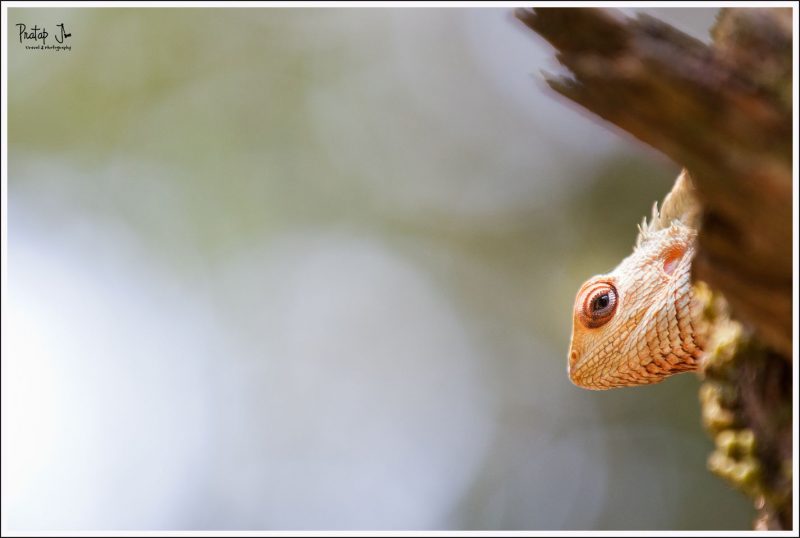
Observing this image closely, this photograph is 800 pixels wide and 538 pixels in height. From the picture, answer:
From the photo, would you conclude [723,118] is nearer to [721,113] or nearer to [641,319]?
[721,113]

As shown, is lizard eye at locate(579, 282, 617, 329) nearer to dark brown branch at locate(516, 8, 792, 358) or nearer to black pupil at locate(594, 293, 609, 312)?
black pupil at locate(594, 293, 609, 312)

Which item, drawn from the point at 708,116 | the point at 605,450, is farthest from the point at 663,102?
the point at 605,450

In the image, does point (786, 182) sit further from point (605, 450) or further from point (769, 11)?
point (605, 450)

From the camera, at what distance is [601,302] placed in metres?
1.05

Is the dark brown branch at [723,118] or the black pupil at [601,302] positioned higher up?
the dark brown branch at [723,118]

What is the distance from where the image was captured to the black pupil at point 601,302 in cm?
105

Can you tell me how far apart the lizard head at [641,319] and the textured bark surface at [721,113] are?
413 mm

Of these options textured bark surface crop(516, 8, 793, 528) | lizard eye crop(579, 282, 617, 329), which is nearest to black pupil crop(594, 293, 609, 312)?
lizard eye crop(579, 282, 617, 329)

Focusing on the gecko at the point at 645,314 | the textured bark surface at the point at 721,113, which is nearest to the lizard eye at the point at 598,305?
the gecko at the point at 645,314

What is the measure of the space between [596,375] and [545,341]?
9.46ft

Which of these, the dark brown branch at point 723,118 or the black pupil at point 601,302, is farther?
the black pupil at point 601,302

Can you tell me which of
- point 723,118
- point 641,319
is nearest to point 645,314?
point 641,319

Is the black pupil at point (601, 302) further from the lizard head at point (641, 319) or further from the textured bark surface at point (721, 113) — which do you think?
the textured bark surface at point (721, 113)

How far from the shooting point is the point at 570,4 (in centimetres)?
58
